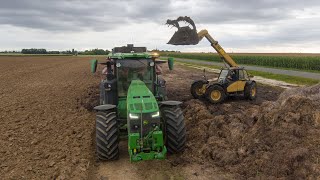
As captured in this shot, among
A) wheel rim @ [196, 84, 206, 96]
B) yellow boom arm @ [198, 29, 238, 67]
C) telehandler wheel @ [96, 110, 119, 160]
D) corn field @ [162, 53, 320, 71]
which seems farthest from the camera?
corn field @ [162, 53, 320, 71]

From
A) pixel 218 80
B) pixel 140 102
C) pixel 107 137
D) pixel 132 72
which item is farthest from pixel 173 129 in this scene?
pixel 218 80

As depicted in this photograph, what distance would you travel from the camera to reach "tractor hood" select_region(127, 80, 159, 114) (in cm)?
816

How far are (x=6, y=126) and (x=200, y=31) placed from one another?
10.3 m

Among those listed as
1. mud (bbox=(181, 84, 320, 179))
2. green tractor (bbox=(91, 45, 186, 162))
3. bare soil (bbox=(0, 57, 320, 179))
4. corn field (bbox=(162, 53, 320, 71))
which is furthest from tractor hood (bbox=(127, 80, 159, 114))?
corn field (bbox=(162, 53, 320, 71))

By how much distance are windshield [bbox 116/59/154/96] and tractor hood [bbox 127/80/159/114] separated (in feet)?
3.20

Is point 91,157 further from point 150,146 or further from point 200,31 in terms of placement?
point 200,31

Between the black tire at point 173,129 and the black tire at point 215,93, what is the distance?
7.32 meters

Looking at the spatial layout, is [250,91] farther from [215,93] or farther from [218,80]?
[215,93]

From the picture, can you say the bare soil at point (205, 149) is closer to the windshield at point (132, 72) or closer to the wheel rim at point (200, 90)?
the windshield at point (132, 72)

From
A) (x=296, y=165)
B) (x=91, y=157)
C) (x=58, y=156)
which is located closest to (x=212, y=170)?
(x=296, y=165)

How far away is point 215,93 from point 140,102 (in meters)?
8.31

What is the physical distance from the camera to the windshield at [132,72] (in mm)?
10383

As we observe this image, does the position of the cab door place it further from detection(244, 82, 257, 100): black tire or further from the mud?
the mud

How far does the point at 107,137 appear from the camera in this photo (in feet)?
27.6
